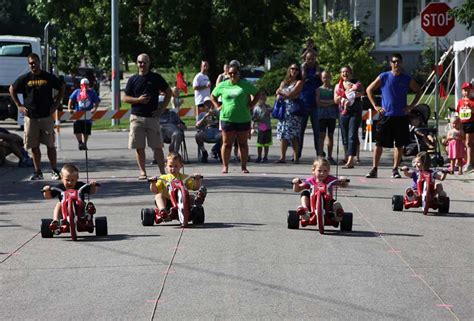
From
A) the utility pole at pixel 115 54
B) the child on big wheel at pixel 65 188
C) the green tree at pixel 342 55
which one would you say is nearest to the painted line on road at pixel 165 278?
the child on big wheel at pixel 65 188

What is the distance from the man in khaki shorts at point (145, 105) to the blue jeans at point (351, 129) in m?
3.92

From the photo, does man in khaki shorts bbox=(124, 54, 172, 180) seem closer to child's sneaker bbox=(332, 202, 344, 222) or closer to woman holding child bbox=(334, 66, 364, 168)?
woman holding child bbox=(334, 66, 364, 168)

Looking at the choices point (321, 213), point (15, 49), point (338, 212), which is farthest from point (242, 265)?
point (15, 49)

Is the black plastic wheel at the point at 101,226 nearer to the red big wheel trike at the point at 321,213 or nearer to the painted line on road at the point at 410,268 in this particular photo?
the red big wheel trike at the point at 321,213

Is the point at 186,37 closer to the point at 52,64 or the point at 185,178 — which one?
the point at 52,64

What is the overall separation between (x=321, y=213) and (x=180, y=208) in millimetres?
1617

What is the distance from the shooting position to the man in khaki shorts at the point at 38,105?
60.5 feet

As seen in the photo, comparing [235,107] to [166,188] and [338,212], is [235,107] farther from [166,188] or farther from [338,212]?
[338,212]

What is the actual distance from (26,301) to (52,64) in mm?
32379

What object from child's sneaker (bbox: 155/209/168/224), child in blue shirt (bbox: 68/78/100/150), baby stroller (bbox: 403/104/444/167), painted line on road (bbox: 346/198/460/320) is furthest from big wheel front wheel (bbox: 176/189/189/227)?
child in blue shirt (bbox: 68/78/100/150)

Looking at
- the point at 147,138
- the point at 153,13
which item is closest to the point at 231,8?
the point at 153,13

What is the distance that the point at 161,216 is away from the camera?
12969mm

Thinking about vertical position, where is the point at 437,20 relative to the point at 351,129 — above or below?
above

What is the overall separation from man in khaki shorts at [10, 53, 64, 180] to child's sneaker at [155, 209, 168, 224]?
5888 millimetres
